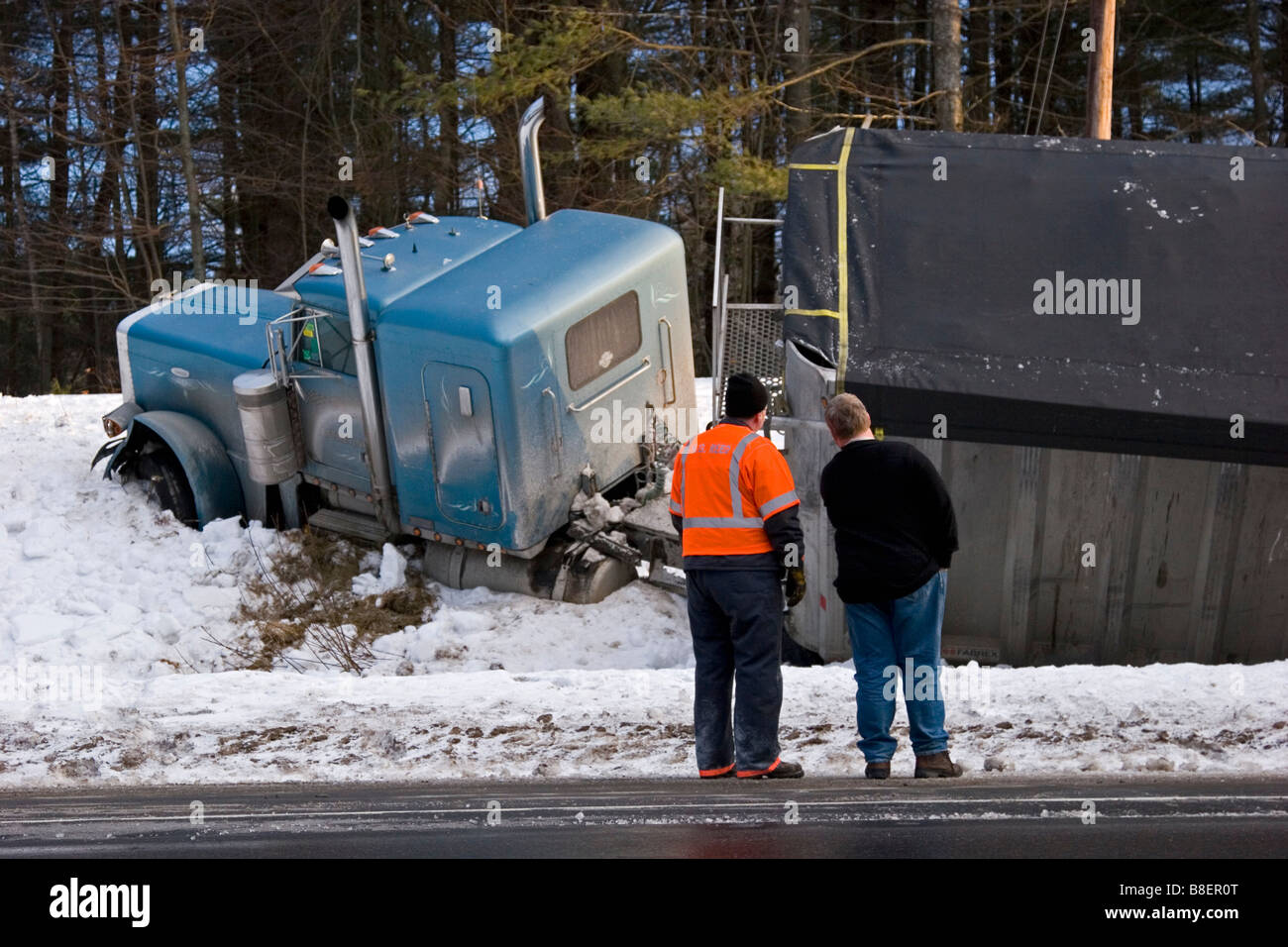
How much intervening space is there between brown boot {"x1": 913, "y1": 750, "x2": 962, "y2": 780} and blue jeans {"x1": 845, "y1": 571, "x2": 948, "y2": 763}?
0.02 m

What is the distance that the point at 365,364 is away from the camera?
891 cm

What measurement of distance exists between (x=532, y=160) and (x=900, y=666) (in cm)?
579

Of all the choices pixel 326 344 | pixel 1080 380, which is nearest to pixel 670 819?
pixel 1080 380


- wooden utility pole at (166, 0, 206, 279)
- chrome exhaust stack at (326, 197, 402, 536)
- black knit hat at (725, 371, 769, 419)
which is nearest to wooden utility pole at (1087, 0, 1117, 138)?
chrome exhaust stack at (326, 197, 402, 536)

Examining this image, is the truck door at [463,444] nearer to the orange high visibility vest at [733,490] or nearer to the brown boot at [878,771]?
the orange high visibility vest at [733,490]

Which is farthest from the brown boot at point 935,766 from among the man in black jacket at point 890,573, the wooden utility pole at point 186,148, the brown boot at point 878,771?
the wooden utility pole at point 186,148

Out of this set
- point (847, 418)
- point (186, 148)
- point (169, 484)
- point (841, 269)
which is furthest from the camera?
point (186, 148)

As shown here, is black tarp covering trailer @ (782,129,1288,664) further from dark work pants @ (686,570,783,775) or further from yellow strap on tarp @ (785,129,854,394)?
dark work pants @ (686,570,783,775)

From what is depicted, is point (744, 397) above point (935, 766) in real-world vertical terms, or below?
above

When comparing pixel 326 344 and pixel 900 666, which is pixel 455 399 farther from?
pixel 900 666

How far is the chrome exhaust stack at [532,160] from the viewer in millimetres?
9828

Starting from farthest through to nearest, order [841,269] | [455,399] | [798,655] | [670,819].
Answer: [455,399], [798,655], [841,269], [670,819]
